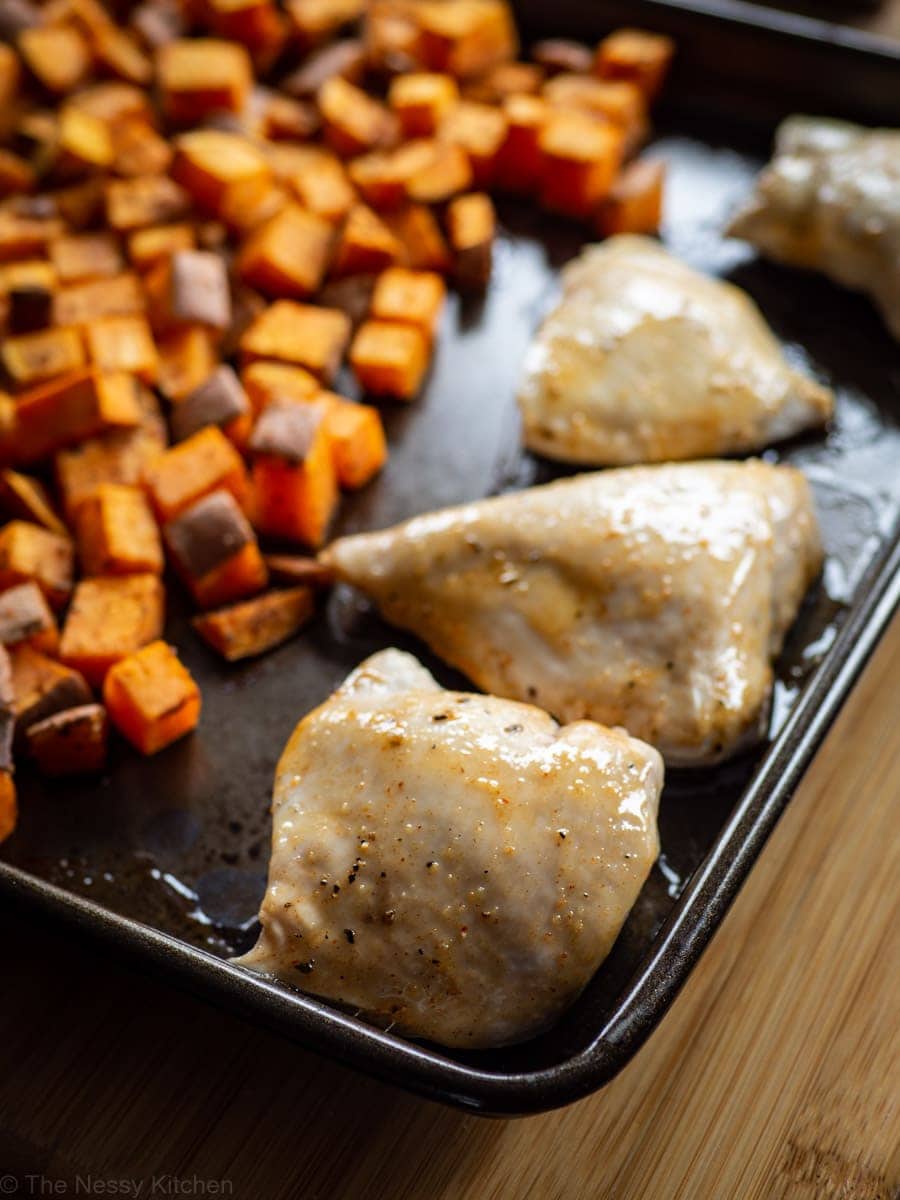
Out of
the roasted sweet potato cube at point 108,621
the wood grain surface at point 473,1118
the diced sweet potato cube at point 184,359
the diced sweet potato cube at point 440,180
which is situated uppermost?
the diced sweet potato cube at point 440,180

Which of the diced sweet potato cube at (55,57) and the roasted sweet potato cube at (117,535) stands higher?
the diced sweet potato cube at (55,57)

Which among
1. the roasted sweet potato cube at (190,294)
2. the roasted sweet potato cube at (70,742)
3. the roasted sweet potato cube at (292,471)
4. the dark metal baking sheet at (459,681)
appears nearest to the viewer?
the dark metal baking sheet at (459,681)

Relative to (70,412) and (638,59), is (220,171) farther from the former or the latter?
(638,59)

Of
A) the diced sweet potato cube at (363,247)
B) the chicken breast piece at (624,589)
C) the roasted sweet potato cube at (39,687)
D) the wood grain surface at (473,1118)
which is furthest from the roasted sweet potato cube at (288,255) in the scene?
the wood grain surface at (473,1118)

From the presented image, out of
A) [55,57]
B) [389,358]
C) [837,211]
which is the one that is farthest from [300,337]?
[837,211]

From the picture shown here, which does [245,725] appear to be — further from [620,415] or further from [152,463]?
[620,415]

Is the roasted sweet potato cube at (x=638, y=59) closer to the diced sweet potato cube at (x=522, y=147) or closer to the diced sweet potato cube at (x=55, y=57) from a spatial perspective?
the diced sweet potato cube at (x=522, y=147)
